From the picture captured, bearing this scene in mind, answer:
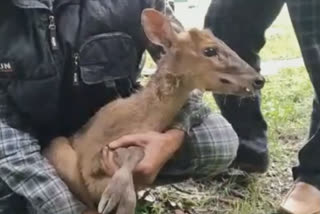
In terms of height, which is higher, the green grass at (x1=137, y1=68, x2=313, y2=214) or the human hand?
the human hand

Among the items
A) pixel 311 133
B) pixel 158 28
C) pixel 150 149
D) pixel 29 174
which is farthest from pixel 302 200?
pixel 29 174

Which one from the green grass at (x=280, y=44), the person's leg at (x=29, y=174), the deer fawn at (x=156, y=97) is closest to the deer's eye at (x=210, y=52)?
the deer fawn at (x=156, y=97)

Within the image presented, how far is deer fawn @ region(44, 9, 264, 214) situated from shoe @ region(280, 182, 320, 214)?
1.90 feet

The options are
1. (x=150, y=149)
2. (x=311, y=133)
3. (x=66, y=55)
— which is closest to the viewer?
(x=150, y=149)

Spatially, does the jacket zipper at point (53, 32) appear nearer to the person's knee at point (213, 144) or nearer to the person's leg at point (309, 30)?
the person's knee at point (213, 144)

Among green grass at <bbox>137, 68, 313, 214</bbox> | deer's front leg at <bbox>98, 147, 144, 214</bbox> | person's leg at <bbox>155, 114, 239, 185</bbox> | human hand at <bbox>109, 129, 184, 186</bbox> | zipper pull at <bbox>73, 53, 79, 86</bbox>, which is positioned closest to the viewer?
deer's front leg at <bbox>98, 147, 144, 214</bbox>

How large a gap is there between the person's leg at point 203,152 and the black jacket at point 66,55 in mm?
276

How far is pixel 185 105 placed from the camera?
8.76ft

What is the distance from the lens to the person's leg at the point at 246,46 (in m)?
3.13

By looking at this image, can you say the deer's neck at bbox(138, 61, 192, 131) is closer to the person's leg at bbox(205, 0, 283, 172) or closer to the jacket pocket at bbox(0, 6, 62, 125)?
the jacket pocket at bbox(0, 6, 62, 125)

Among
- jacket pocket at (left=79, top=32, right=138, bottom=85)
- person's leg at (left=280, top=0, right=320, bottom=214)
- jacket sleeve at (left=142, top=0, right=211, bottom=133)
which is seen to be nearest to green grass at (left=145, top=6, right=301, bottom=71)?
person's leg at (left=280, top=0, right=320, bottom=214)

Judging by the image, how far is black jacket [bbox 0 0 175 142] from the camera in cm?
257

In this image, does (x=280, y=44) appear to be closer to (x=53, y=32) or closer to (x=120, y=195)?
(x=53, y=32)

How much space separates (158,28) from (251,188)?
935 mm
